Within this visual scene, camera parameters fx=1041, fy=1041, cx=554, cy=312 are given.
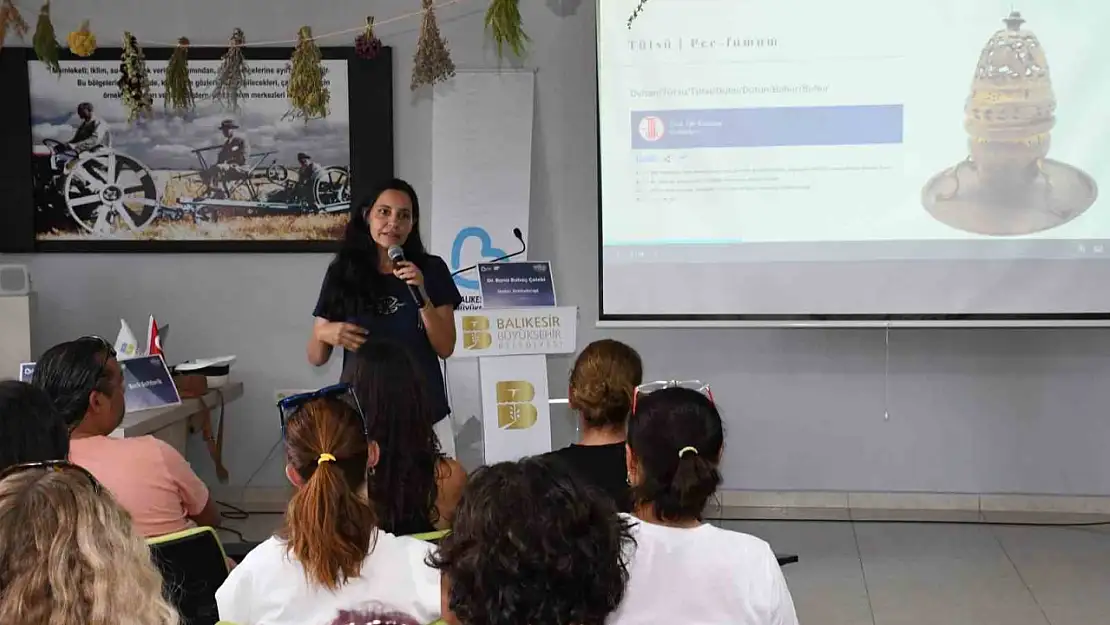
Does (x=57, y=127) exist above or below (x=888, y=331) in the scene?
above

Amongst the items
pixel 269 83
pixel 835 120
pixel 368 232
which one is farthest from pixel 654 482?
pixel 269 83

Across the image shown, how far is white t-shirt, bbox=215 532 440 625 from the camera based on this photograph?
1697 mm

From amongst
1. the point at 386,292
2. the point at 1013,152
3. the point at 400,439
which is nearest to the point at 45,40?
the point at 386,292

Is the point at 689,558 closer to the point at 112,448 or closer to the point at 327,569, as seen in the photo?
the point at 327,569

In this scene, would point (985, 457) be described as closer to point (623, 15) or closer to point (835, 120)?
point (835, 120)

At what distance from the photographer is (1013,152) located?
13.1 feet

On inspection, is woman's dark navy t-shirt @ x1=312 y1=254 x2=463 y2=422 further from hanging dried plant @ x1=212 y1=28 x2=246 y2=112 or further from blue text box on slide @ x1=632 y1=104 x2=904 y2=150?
hanging dried plant @ x1=212 y1=28 x2=246 y2=112

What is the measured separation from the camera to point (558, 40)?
4.50 metres

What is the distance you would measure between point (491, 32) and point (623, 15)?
0.68 metres

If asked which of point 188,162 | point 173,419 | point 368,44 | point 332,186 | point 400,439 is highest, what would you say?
point 368,44

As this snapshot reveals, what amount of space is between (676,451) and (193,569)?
2.96ft

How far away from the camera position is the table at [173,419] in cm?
363

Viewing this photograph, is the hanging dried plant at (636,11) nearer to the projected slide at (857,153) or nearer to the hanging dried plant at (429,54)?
the projected slide at (857,153)

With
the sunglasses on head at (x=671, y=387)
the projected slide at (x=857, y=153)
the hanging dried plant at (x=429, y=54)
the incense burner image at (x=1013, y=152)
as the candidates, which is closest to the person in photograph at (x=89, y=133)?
the hanging dried plant at (x=429, y=54)
